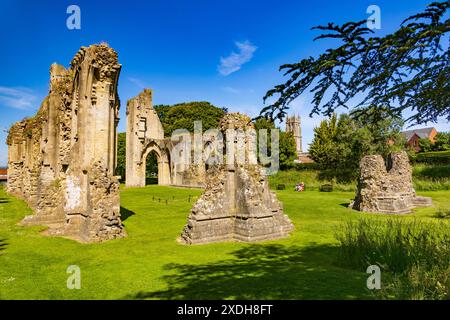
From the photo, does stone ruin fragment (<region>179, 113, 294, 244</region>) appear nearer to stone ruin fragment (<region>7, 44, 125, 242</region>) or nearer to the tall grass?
stone ruin fragment (<region>7, 44, 125, 242</region>)

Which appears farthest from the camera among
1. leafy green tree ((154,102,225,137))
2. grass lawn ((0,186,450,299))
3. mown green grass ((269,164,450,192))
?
leafy green tree ((154,102,225,137))

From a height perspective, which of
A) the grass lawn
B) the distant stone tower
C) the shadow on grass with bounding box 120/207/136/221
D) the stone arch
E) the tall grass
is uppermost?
the distant stone tower

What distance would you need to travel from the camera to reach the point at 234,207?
36.2 ft

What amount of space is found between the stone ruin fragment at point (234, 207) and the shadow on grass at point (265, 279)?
1.90 m

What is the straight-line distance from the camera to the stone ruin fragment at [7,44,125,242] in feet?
35.7

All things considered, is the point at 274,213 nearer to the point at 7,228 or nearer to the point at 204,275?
the point at 204,275

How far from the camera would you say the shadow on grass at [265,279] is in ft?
17.7

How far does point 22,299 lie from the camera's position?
5562 millimetres

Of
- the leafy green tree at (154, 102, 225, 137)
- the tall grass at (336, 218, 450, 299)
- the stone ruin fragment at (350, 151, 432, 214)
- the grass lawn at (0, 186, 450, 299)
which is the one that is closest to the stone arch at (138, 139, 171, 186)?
the leafy green tree at (154, 102, 225, 137)

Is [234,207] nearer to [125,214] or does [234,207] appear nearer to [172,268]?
[172,268]

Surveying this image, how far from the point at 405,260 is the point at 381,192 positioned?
1187cm

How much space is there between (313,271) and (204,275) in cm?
233

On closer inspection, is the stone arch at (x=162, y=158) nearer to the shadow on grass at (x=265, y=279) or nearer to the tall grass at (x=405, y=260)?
the shadow on grass at (x=265, y=279)

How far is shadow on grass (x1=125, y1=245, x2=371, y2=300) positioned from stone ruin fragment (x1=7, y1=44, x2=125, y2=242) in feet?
14.9
